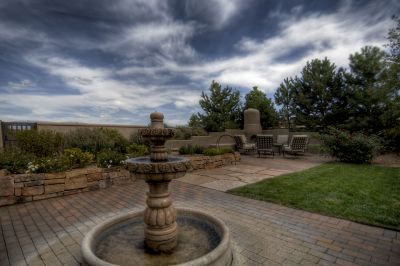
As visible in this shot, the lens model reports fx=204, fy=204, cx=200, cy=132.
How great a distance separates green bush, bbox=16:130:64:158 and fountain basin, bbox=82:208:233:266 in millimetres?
4826

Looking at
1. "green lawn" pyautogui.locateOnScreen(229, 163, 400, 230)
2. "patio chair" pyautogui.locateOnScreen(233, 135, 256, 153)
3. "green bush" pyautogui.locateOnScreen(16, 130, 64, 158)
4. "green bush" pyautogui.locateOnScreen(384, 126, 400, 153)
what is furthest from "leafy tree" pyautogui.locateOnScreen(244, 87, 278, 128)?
"green bush" pyautogui.locateOnScreen(16, 130, 64, 158)

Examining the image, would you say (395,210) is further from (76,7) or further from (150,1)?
(76,7)

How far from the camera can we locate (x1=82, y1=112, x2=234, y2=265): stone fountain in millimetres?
1885

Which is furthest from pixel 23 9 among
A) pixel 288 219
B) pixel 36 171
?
pixel 288 219

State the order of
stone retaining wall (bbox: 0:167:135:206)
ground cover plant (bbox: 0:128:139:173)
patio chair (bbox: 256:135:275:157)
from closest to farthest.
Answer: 1. stone retaining wall (bbox: 0:167:135:206)
2. ground cover plant (bbox: 0:128:139:173)
3. patio chair (bbox: 256:135:275:157)

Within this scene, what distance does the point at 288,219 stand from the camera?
3188 mm

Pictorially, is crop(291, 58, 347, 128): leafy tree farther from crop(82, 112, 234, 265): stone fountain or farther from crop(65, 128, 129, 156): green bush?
crop(82, 112, 234, 265): stone fountain

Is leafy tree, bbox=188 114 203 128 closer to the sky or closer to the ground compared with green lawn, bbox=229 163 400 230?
closer to the sky

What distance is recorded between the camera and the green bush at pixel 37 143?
5.87m

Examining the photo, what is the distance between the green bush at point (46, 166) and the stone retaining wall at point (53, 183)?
0.15m

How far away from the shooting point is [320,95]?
14.5 meters

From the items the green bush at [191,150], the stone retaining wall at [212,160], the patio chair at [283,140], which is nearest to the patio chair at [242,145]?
the patio chair at [283,140]

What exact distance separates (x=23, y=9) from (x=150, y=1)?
2992mm

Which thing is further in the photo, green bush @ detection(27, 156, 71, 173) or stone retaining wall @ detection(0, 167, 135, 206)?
green bush @ detection(27, 156, 71, 173)
